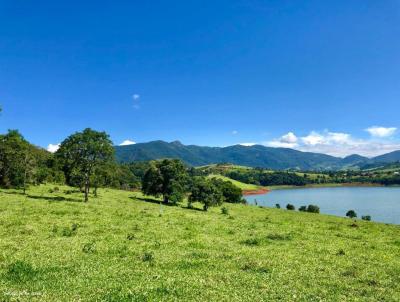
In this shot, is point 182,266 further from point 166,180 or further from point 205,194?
point 166,180

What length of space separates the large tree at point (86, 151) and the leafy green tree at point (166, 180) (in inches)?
850

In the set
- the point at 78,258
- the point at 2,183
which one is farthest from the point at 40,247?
the point at 2,183

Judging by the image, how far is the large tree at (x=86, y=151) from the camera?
5634 centimetres

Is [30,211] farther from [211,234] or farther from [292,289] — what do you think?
[292,289]

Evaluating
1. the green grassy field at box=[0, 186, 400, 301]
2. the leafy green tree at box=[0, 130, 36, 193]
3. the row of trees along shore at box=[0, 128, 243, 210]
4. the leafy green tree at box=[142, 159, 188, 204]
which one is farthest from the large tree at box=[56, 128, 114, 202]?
the green grassy field at box=[0, 186, 400, 301]

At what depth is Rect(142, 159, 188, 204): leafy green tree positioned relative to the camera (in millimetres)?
77506

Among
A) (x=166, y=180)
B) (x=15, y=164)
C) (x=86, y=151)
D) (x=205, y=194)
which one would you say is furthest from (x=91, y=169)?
(x=205, y=194)

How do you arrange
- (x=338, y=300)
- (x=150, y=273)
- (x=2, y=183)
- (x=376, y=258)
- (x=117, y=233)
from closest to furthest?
1. (x=338, y=300)
2. (x=150, y=273)
3. (x=376, y=258)
4. (x=117, y=233)
5. (x=2, y=183)

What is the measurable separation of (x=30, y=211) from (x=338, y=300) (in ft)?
101

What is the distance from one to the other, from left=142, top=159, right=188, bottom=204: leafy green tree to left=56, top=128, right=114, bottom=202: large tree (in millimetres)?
21599

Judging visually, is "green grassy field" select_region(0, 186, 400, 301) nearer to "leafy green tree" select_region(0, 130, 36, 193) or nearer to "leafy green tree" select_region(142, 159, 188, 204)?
"leafy green tree" select_region(0, 130, 36, 193)

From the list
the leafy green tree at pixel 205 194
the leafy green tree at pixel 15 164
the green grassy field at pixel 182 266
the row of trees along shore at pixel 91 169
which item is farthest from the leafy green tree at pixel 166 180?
the green grassy field at pixel 182 266

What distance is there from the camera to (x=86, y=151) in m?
57.1

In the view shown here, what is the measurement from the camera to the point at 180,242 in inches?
886
